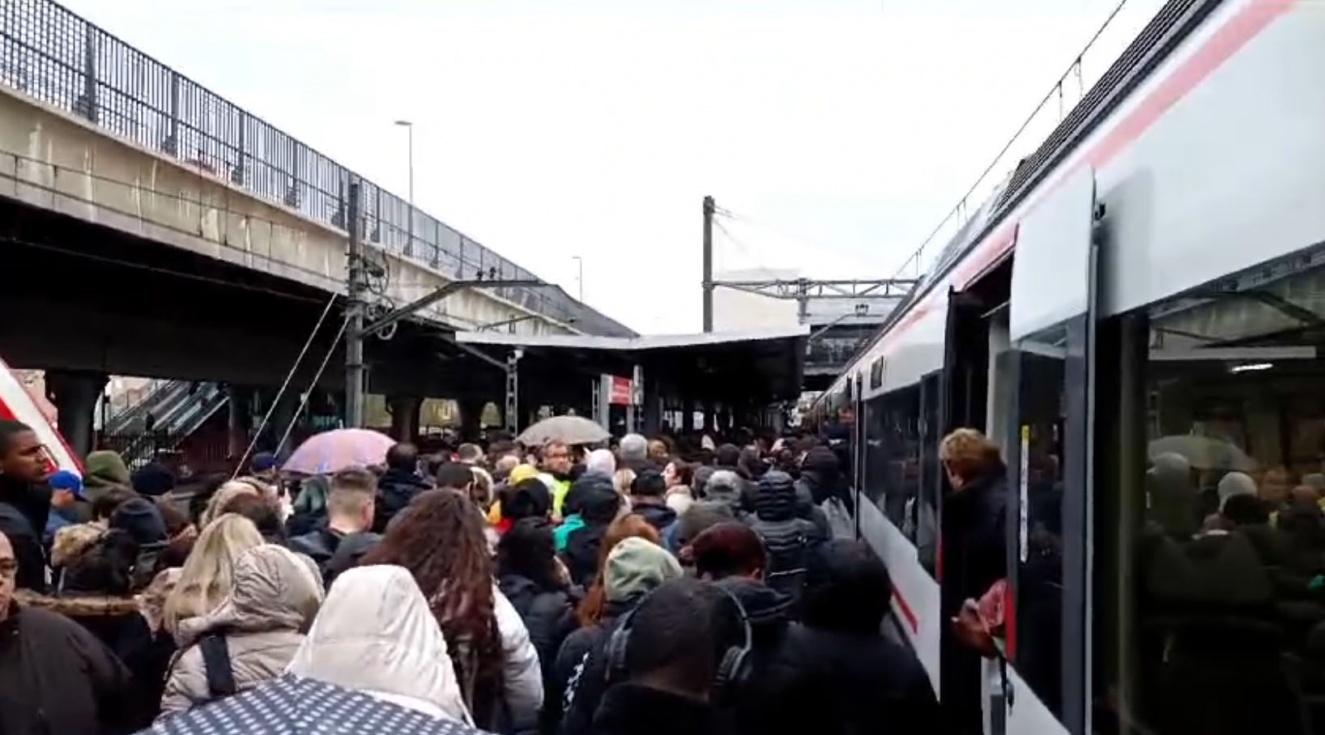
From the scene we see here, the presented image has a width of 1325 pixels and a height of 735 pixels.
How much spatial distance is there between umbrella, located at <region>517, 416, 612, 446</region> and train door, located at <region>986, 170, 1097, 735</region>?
26.2ft

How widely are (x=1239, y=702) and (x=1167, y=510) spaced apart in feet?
1.65

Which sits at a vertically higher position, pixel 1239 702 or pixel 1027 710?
pixel 1239 702

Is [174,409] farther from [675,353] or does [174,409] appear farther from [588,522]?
[588,522]

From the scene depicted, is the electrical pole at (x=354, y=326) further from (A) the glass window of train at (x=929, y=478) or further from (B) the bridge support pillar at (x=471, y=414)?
(B) the bridge support pillar at (x=471, y=414)

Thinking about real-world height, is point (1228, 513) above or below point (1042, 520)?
above

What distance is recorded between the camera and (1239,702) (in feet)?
11.7

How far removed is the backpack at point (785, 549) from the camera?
8023mm

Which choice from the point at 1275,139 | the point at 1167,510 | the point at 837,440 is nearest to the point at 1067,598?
the point at 1167,510

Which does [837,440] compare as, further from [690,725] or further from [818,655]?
[690,725]

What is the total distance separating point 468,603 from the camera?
458 centimetres

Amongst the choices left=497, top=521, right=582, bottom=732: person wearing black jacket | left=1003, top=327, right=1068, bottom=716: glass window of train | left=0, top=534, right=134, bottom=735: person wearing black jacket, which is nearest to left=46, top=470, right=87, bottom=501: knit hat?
left=497, top=521, right=582, bottom=732: person wearing black jacket

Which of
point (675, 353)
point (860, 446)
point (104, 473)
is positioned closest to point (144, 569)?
point (104, 473)

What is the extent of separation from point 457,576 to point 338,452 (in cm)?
703

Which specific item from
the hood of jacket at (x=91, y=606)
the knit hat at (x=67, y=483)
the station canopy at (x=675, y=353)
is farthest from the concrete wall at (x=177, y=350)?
the hood of jacket at (x=91, y=606)
